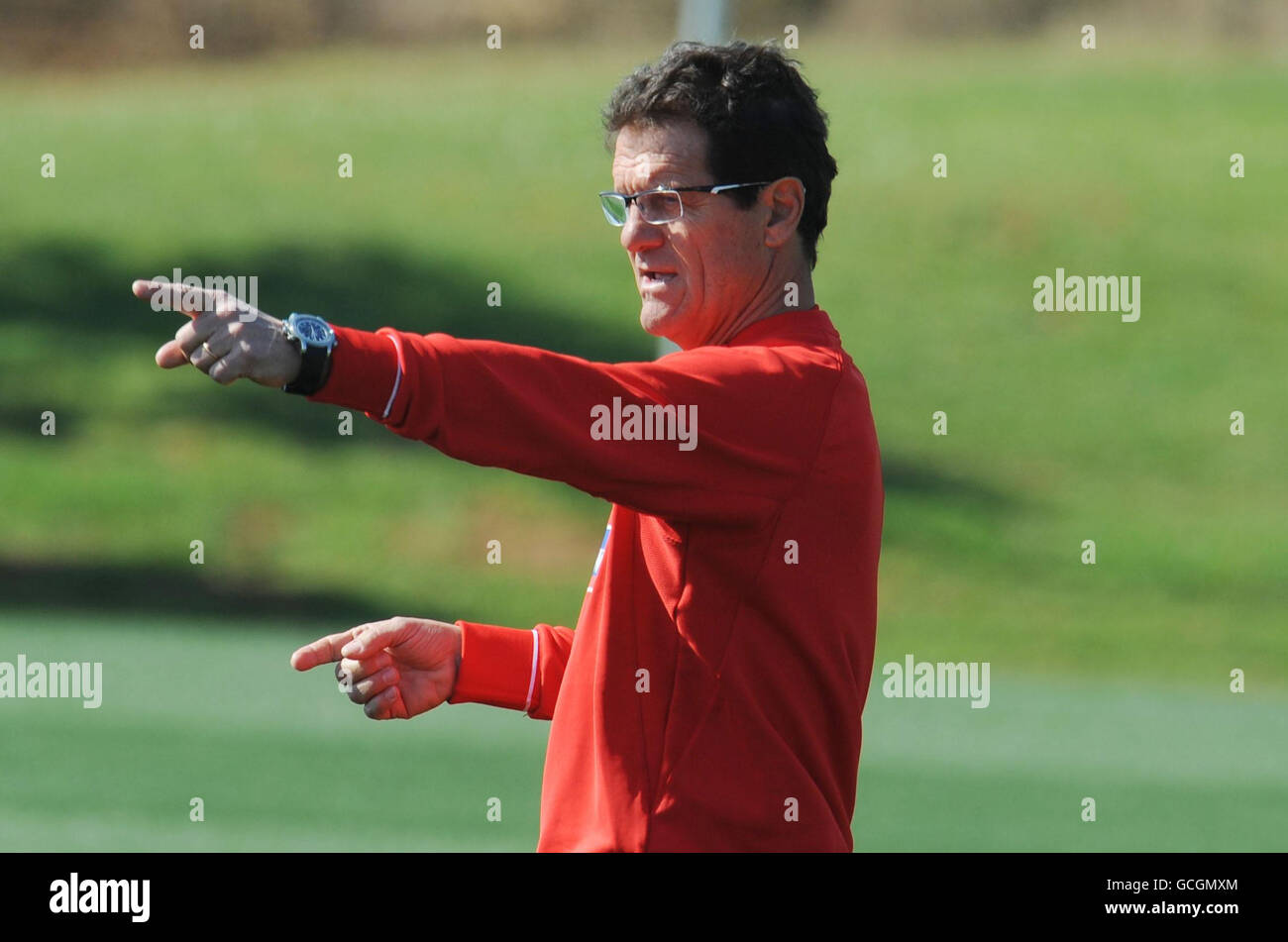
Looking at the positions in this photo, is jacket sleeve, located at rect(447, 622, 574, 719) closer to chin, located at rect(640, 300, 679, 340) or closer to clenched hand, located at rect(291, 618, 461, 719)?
clenched hand, located at rect(291, 618, 461, 719)

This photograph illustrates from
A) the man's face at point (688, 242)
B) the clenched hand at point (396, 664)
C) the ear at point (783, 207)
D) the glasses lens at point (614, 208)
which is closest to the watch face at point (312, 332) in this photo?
the man's face at point (688, 242)

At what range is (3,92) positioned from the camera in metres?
37.4

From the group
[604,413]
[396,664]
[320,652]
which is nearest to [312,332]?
[604,413]

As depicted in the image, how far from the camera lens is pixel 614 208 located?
372cm

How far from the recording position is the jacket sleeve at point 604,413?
9.52 feet

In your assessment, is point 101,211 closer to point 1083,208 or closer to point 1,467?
point 1,467

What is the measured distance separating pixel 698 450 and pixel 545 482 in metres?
21.5

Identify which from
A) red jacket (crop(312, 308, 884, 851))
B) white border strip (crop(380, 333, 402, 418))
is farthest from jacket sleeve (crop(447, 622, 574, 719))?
white border strip (crop(380, 333, 402, 418))

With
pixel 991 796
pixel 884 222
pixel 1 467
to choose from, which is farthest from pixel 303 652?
pixel 884 222

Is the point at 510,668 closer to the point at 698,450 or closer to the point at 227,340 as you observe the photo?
the point at 698,450

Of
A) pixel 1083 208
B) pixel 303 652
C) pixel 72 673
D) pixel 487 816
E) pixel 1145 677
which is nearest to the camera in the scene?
pixel 303 652

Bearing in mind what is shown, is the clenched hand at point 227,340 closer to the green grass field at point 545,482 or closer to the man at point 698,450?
the man at point 698,450

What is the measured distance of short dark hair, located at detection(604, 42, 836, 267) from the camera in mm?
3471

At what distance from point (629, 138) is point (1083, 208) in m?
29.2
